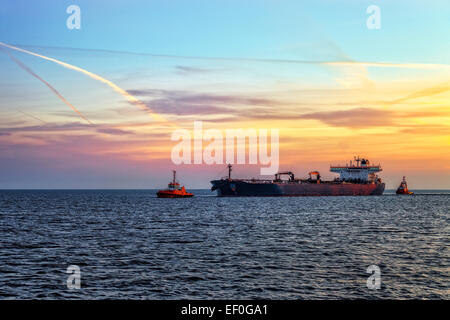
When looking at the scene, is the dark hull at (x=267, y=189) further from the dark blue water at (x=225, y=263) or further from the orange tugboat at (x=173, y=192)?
the dark blue water at (x=225, y=263)

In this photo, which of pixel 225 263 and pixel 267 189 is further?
pixel 267 189

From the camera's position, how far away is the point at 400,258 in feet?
105

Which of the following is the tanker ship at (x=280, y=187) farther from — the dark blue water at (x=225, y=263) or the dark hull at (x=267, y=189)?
the dark blue water at (x=225, y=263)

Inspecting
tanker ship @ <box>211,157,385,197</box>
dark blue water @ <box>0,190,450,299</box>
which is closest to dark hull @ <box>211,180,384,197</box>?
tanker ship @ <box>211,157,385,197</box>

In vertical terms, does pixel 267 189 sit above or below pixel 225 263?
above

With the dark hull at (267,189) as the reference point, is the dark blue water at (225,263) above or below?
below

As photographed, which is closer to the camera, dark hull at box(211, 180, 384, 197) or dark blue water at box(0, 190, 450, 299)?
dark blue water at box(0, 190, 450, 299)

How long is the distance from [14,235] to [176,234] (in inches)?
708

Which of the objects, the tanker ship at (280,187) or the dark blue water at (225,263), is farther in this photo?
the tanker ship at (280,187)

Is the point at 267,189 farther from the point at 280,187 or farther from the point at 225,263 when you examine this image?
the point at 225,263

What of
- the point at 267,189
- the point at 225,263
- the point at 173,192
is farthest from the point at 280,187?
the point at 225,263

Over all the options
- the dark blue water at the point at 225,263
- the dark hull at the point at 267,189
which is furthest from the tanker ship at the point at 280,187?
the dark blue water at the point at 225,263

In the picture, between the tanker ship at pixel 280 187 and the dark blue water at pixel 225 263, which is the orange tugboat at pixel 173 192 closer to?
the tanker ship at pixel 280 187

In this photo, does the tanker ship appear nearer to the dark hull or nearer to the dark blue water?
the dark hull
